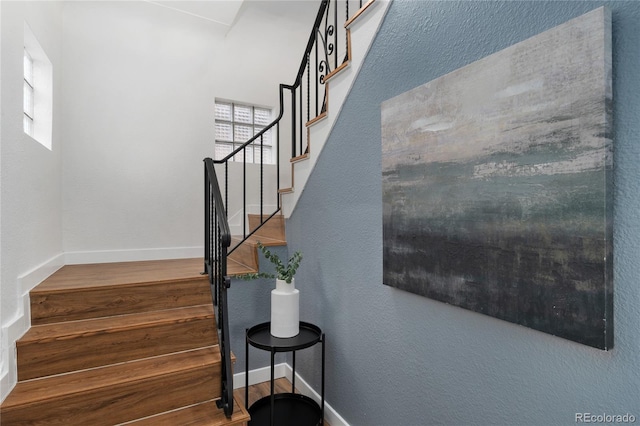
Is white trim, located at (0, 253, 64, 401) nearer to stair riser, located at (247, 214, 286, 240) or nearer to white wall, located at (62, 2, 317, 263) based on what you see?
white wall, located at (62, 2, 317, 263)

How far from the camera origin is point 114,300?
89.0 inches

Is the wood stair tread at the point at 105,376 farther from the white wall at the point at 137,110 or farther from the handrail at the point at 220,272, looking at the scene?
the white wall at the point at 137,110

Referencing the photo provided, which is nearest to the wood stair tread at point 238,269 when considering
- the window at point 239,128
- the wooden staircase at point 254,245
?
the wooden staircase at point 254,245

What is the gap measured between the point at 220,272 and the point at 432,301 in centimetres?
127

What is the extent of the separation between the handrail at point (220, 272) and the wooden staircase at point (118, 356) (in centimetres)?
8

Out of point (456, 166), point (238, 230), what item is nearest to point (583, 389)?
point (456, 166)

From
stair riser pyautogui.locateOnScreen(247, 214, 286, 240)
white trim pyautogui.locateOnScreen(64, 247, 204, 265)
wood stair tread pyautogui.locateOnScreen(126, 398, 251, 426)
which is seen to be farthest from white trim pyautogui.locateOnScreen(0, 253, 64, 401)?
stair riser pyautogui.locateOnScreen(247, 214, 286, 240)

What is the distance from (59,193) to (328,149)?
2467 millimetres

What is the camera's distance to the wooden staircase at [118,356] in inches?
68.9

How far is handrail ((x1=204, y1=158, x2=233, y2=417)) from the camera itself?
192 centimetres

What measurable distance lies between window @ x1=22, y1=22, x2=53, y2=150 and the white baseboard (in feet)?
7.43

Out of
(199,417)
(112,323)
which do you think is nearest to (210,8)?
(112,323)

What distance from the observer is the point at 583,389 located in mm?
1056

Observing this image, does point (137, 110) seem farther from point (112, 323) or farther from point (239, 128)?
point (112, 323)
